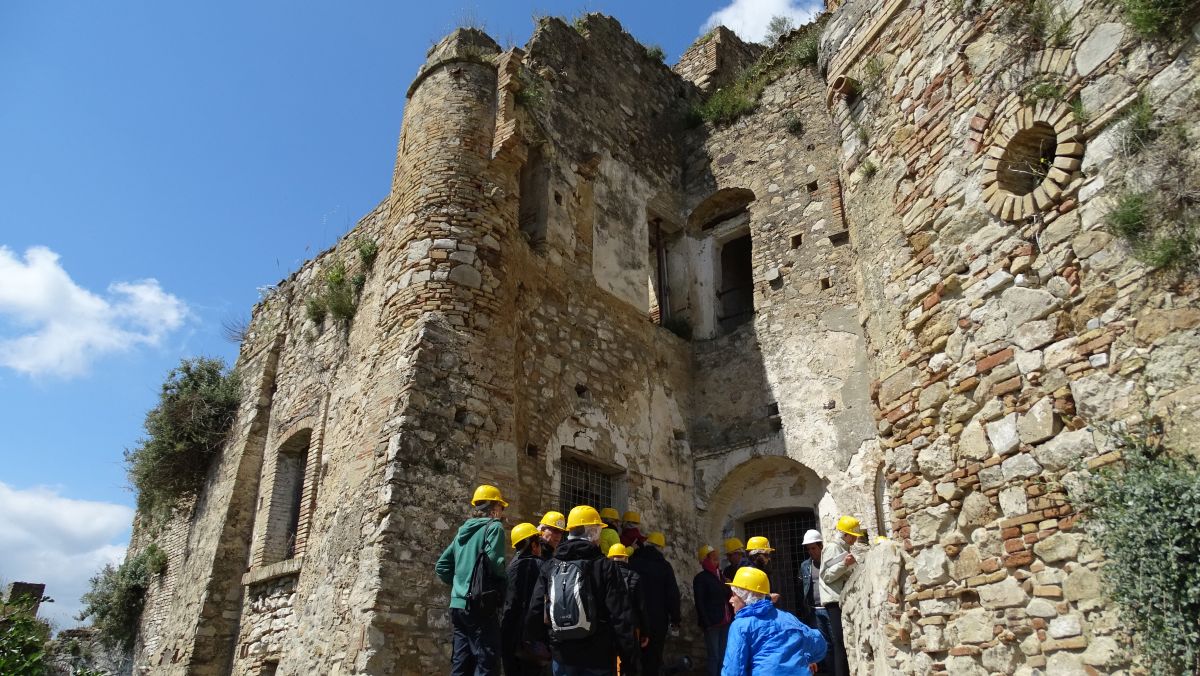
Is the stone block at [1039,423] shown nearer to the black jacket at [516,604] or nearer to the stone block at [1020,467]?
the stone block at [1020,467]

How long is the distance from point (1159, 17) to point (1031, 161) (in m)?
1.19

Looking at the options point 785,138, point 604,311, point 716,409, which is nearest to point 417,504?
point 604,311

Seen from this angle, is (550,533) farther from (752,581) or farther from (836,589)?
(836,589)

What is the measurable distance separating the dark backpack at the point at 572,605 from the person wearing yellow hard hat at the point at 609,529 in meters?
1.26

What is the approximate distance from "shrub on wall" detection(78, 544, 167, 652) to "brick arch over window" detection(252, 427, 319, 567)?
3.84m

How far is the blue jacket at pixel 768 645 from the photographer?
4.83 meters

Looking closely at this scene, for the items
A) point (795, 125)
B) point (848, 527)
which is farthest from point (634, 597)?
point (795, 125)

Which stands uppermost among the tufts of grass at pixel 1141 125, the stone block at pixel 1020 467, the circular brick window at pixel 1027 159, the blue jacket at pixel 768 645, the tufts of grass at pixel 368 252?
the tufts of grass at pixel 368 252

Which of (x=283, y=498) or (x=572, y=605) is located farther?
(x=283, y=498)

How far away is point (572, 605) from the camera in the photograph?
19.1ft

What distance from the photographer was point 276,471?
1279 centimetres

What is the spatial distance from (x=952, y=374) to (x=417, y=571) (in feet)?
16.1

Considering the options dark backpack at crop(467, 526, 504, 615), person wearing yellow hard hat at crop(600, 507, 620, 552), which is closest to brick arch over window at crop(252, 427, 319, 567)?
person wearing yellow hard hat at crop(600, 507, 620, 552)

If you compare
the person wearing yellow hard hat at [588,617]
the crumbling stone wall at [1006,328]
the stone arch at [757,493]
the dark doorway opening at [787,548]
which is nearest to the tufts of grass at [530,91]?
the crumbling stone wall at [1006,328]
